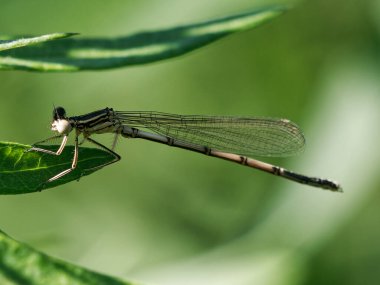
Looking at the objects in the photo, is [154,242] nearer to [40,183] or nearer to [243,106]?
[243,106]

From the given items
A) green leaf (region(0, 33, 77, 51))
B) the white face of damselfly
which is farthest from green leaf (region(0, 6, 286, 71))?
the white face of damselfly

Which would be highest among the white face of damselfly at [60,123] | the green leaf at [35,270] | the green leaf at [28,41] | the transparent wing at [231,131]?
the green leaf at [28,41]

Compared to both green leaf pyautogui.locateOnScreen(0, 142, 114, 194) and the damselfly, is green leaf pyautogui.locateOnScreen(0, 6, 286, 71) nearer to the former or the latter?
green leaf pyautogui.locateOnScreen(0, 142, 114, 194)

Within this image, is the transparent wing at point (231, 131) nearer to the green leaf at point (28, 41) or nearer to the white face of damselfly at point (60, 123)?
the white face of damselfly at point (60, 123)

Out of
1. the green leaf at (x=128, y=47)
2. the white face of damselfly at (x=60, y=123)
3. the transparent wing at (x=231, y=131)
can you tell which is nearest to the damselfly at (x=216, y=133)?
the transparent wing at (x=231, y=131)

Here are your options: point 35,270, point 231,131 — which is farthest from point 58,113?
point 35,270

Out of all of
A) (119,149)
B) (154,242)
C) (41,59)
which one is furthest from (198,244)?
(41,59)

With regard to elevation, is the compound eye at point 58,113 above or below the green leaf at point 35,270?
above
